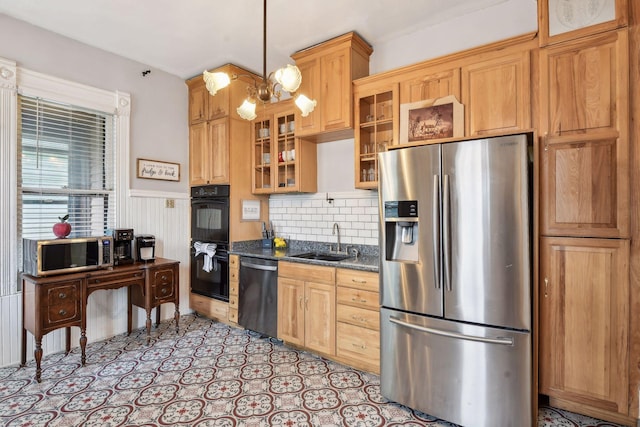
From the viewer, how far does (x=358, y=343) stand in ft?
8.75

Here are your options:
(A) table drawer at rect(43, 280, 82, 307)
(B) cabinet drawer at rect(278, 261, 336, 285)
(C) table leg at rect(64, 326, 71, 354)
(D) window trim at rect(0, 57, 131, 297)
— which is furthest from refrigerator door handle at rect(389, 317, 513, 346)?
(D) window trim at rect(0, 57, 131, 297)

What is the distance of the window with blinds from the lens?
2955mm

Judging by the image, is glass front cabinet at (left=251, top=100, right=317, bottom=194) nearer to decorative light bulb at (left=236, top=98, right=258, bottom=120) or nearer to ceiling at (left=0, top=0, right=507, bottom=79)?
ceiling at (left=0, top=0, right=507, bottom=79)

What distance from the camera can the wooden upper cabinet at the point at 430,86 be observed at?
2.54m

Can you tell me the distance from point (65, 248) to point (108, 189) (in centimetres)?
93

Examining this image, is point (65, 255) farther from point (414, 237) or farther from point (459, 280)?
point (459, 280)

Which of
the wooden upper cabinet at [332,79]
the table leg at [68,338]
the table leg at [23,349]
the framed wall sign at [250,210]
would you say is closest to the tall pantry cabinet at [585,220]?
the wooden upper cabinet at [332,79]

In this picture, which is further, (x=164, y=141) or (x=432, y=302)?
(x=164, y=141)

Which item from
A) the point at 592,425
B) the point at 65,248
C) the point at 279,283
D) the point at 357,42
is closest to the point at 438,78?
the point at 357,42

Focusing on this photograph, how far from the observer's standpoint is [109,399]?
2.30 metres

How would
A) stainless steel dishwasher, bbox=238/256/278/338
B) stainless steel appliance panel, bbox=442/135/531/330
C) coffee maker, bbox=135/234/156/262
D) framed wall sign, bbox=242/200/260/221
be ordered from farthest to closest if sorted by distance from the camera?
framed wall sign, bbox=242/200/260/221 → coffee maker, bbox=135/234/156/262 → stainless steel dishwasher, bbox=238/256/278/338 → stainless steel appliance panel, bbox=442/135/531/330

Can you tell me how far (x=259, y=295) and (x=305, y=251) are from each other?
27.8 inches

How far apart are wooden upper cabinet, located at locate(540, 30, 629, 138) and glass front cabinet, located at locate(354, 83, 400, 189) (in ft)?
3.86

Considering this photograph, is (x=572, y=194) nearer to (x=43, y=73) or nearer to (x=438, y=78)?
(x=438, y=78)
